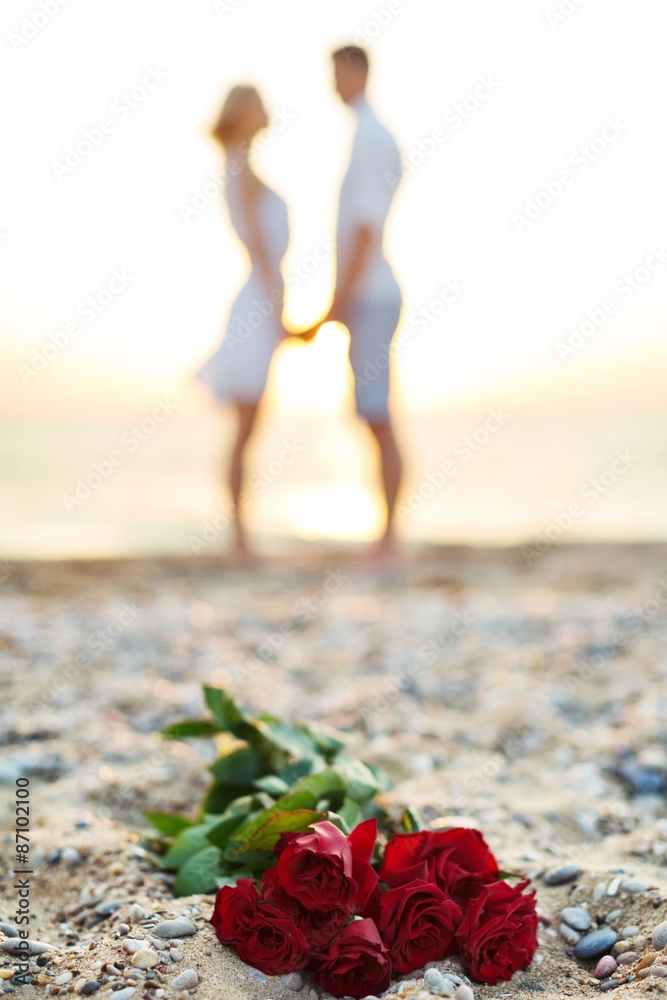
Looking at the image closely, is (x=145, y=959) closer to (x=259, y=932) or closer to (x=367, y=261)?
(x=259, y=932)

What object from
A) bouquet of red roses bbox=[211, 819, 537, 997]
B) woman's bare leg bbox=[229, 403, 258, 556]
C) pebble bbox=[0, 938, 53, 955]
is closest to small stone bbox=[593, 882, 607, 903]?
bouquet of red roses bbox=[211, 819, 537, 997]

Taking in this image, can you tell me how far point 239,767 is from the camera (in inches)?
62.6

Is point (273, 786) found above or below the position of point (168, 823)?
above

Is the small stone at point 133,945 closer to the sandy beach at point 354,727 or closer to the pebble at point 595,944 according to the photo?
the sandy beach at point 354,727

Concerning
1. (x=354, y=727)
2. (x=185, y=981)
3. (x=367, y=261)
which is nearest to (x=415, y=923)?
(x=185, y=981)

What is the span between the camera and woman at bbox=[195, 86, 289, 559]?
14.8 ft

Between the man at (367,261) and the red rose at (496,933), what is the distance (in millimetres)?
3565

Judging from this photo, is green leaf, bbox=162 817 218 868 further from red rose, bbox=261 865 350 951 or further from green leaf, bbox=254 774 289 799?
red rose, bbox=261 865 350 951

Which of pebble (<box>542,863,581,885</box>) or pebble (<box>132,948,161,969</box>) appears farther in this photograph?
pebble (<box>542,863,581,885</box>)

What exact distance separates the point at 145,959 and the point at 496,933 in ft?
1.58

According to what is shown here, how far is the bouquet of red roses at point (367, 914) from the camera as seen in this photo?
1060 mm

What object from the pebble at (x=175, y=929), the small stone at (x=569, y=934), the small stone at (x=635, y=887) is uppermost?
the pebble at (x=175, y=929)

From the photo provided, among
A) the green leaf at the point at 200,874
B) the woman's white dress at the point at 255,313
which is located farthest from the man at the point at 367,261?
the green leaf at the point at 200,874

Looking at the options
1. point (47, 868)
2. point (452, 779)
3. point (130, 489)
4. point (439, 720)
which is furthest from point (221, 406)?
point (130, 489)
